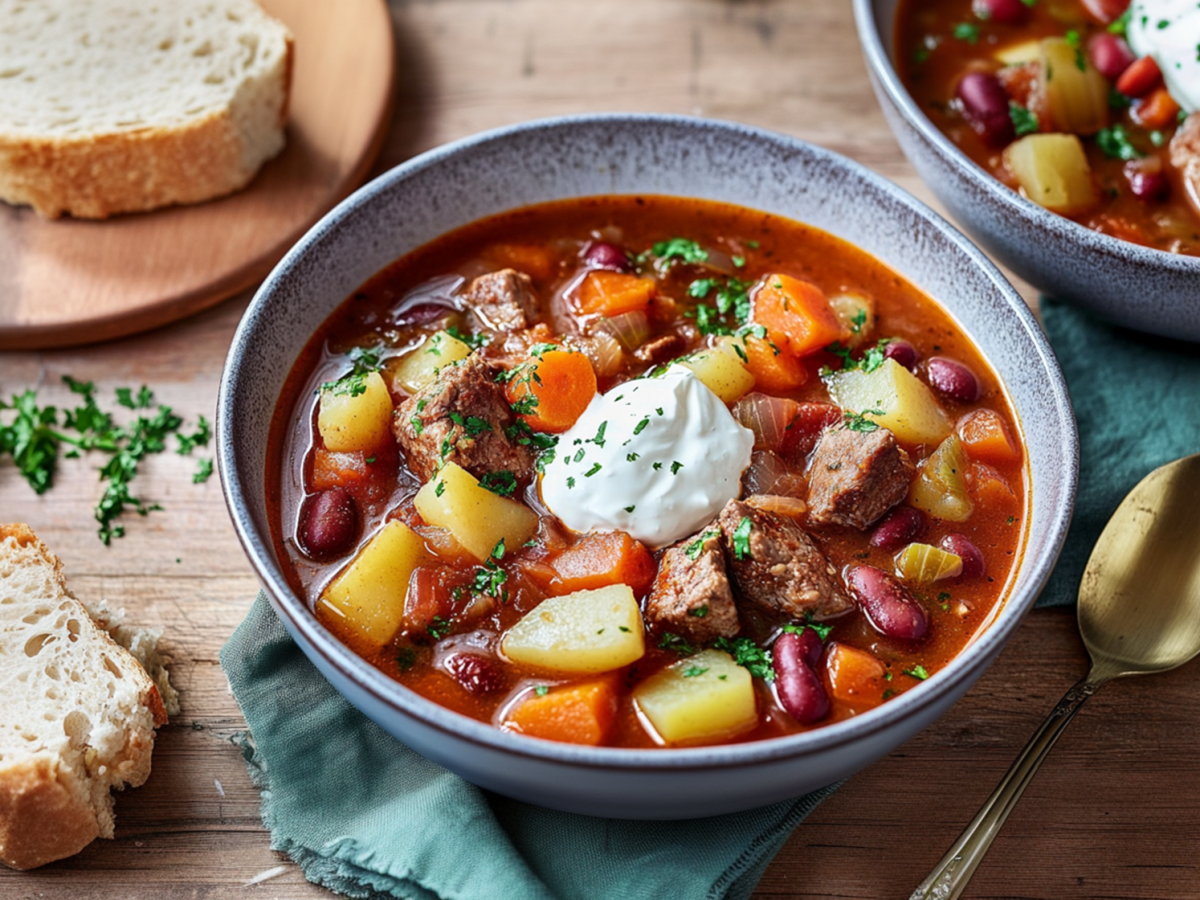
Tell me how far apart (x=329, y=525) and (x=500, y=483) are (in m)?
0.51

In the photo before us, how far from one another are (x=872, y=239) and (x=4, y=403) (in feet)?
10.2

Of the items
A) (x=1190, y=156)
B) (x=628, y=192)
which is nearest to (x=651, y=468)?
(x=628, y=192)

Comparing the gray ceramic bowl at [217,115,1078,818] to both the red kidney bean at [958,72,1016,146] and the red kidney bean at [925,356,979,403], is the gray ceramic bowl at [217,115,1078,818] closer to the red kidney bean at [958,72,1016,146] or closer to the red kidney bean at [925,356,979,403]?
the red kidney bean at [925,356,979,403]

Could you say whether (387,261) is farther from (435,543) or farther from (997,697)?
(997,697)

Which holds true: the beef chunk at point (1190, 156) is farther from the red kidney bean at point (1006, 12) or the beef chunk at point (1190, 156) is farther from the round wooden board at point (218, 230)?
the round wooden board at point (218, 230)

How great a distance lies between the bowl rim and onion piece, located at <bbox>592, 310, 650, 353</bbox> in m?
1.20

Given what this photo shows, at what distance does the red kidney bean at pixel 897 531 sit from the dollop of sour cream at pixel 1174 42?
2.20 meters

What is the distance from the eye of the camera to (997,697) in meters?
3.48

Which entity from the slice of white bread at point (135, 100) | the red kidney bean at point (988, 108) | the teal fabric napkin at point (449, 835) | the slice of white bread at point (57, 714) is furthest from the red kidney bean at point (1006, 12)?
the slice of white bread at point (57, 714)

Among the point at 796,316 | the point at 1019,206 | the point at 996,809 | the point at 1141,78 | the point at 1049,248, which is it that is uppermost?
the point at 1141,78

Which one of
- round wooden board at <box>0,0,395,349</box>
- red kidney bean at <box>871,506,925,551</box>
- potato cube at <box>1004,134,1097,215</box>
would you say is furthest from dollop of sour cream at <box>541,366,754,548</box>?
round wooden board at <box>0,0,395,349</box>

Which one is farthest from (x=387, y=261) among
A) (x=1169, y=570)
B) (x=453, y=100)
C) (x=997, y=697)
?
(x=1169, y=570)

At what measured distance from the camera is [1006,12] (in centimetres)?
488

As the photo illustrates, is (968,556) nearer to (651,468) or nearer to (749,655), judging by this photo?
(749,655)
